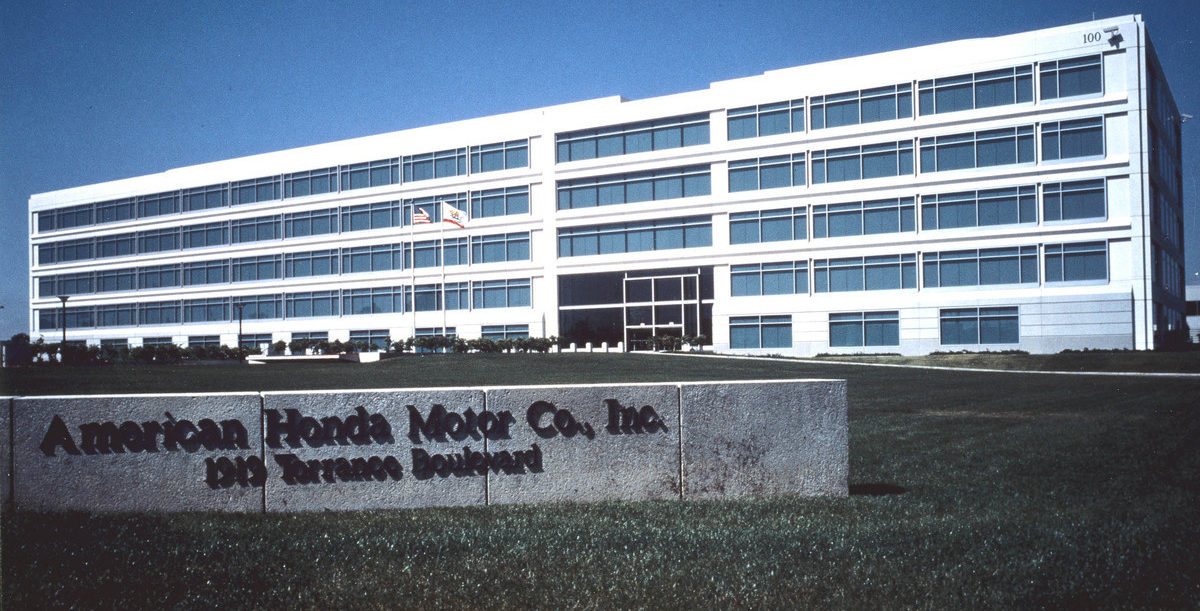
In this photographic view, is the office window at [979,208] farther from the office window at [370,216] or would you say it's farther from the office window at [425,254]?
the office window at [370,216]

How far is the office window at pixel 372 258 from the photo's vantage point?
67.7 metres

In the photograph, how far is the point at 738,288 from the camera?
187 feet

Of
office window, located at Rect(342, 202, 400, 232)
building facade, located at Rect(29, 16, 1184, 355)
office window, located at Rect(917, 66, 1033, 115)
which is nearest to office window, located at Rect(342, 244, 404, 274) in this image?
building facade, located at Rect(29, 16, 1184, 355)

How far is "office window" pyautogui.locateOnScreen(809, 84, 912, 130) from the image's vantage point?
52094mm

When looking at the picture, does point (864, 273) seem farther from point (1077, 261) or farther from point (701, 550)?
point (701, 550)

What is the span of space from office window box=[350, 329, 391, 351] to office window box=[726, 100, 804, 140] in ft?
89.7

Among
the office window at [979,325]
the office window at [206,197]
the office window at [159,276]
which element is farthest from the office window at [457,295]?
the office window at [979,325]

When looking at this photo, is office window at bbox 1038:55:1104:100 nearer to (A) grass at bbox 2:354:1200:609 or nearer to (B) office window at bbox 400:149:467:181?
(B) office window at bbox 400:149:467:181

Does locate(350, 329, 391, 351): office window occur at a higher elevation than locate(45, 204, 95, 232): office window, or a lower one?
lower

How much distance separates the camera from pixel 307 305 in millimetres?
72250

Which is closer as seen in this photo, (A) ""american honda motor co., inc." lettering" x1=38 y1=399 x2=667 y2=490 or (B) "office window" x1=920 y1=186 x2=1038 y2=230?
(A) ""american honda motor co., inc." lettering" x1=38 y1=399 x2=667 y2=490

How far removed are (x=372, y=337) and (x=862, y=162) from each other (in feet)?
117

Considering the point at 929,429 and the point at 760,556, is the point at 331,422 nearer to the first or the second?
the point at 760,556

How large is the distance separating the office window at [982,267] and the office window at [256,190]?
47720mm
